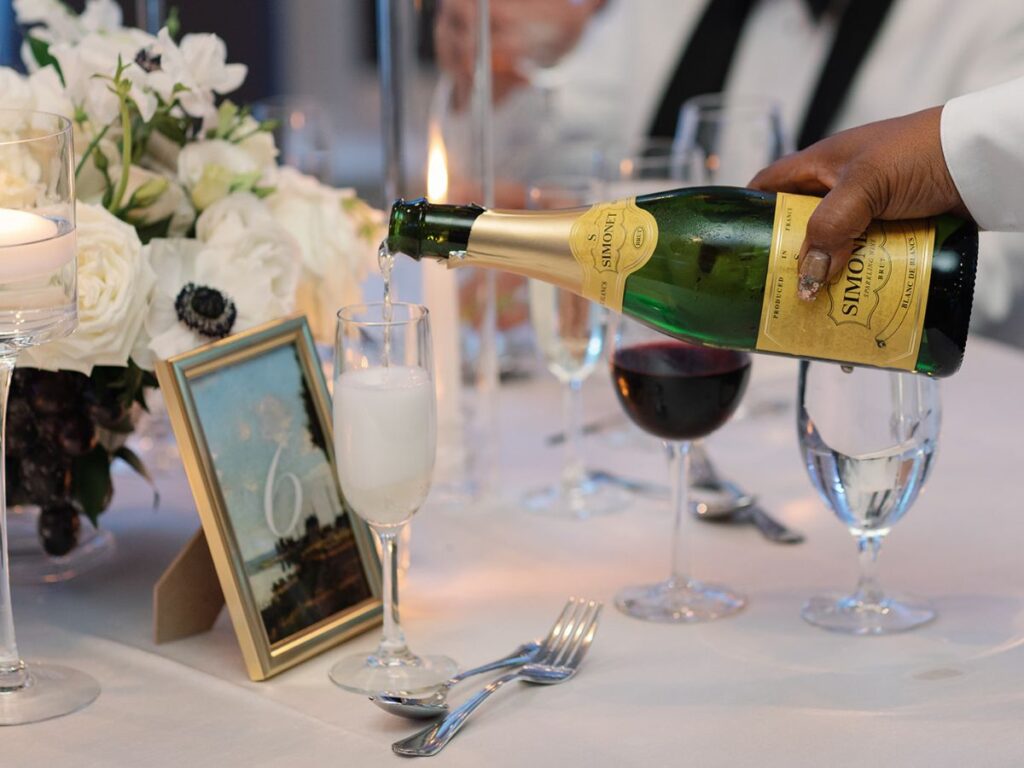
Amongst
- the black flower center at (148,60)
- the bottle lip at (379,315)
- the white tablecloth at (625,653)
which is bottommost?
the white tablecloth at (625,653)

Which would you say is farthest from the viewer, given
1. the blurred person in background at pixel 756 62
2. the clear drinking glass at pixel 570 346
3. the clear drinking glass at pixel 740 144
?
the blurred person in background at pixel 756 62

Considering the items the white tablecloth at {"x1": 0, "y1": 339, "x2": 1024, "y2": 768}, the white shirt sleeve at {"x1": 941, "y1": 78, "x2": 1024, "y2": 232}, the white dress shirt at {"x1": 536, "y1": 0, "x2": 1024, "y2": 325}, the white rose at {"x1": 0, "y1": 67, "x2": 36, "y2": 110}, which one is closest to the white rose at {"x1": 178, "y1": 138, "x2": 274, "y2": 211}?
the white rose at {"x1": 0, "y1": 67, "x2": 36, "y2": 110}

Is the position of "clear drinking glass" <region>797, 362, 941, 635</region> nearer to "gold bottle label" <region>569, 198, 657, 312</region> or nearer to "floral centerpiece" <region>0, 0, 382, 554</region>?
"gold bottle label" <region>569, 198, 657, 312</region>

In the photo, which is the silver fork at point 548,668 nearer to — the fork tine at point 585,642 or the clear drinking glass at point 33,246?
the fork tine at point 585,642

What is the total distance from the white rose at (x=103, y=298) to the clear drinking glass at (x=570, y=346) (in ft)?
1.36

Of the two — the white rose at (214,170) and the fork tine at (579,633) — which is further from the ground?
the white rose at (214,170)

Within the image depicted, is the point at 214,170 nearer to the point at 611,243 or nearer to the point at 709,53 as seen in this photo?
the point at 611,243

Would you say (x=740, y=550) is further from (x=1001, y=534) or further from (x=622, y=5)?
(x=622, y=5)

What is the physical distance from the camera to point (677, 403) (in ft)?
3.61

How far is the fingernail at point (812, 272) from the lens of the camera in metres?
0.92

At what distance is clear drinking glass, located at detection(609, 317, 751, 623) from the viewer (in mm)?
1095

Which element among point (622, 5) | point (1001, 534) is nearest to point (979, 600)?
point (1001, 534)

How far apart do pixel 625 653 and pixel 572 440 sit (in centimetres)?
41

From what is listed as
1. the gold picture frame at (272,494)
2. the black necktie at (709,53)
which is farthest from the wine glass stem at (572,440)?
the black necktie at (709,53)
